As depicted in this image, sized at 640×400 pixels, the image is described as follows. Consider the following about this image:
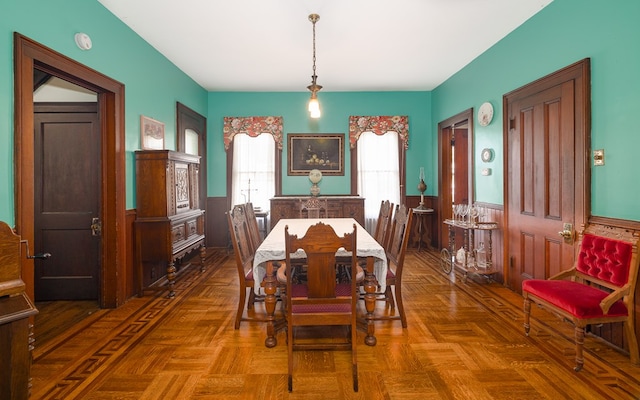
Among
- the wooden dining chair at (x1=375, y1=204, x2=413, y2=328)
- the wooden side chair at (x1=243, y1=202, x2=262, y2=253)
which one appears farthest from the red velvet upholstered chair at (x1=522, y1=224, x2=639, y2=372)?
the wooden side chair at (x1=243, y1=202, x2=262, y2=253)

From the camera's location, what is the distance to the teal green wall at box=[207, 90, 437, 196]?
6.67m

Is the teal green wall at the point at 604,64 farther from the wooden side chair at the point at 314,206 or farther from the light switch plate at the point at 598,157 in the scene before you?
the wooden side chair at the point at 314,206

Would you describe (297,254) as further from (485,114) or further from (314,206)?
(485,114)

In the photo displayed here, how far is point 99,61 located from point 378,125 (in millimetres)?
4563

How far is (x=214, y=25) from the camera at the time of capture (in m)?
3.87

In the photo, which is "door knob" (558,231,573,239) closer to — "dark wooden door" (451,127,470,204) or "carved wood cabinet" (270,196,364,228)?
"dark wooden door" (451,127,470,204)

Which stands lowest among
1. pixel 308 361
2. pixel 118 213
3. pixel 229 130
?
pixel 308 361

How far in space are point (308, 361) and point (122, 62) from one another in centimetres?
352

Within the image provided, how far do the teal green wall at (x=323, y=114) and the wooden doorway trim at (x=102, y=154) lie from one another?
2951 millimetres

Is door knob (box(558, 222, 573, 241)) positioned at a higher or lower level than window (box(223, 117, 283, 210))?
lower

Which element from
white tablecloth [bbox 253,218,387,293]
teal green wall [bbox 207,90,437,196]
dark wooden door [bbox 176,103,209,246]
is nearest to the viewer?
white tablecloth [bbox 253,218,387,293]

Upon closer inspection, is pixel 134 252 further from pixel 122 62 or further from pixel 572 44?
pixel 572 44

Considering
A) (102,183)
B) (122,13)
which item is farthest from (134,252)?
(122,13)

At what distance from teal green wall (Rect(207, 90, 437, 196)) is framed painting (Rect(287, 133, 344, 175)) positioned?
97 mm
